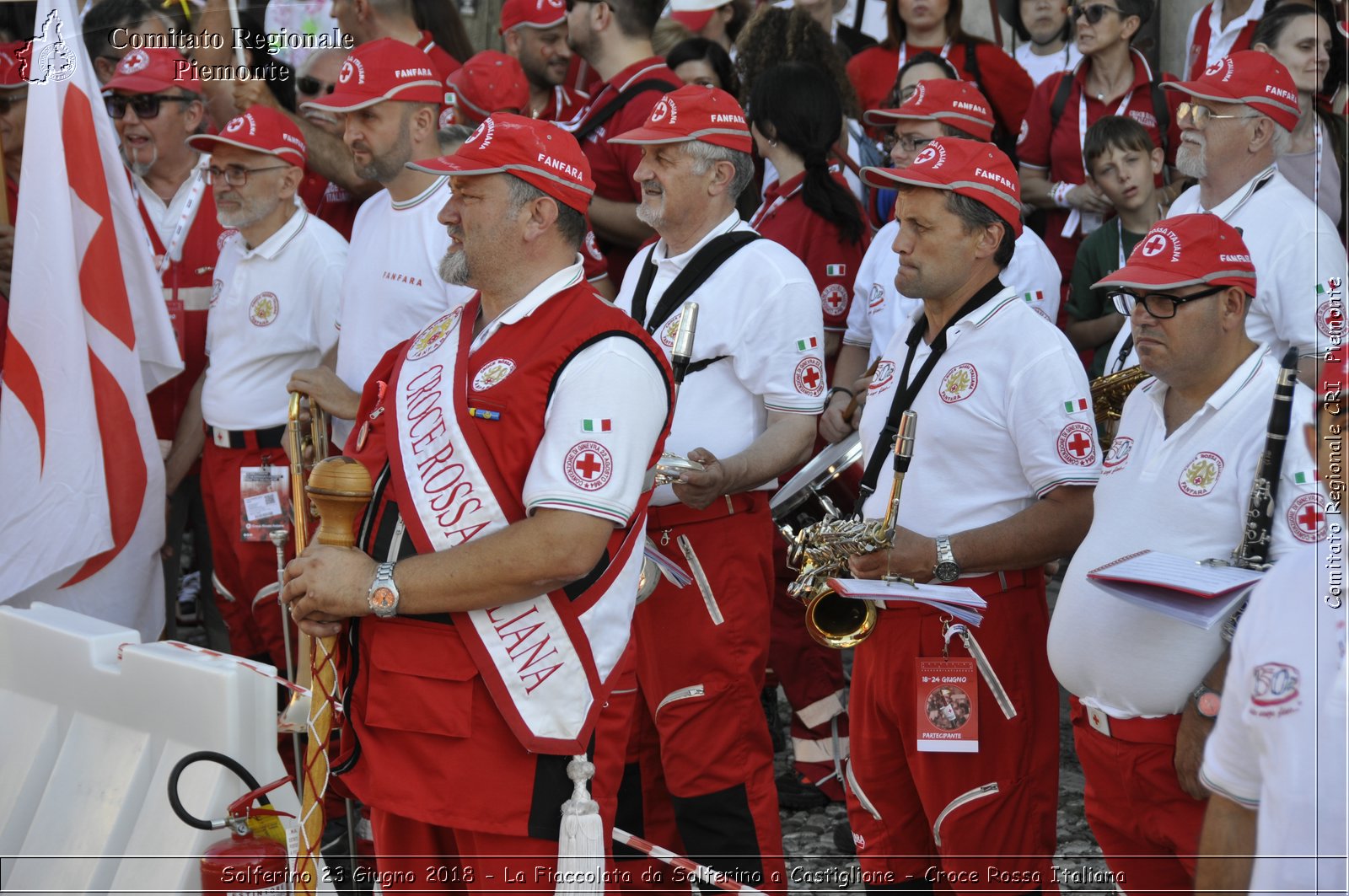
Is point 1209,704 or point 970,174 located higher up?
point 970,174

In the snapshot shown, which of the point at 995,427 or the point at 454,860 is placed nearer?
the point at 454,860

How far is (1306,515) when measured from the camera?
3338mm

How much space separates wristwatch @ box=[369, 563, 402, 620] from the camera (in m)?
3.21

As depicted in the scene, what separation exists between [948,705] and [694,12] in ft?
17.7

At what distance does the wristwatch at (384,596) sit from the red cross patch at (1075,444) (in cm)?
185

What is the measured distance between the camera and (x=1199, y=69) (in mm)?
6996

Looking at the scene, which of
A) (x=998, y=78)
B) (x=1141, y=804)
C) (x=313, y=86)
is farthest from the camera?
(x=313, y=86)

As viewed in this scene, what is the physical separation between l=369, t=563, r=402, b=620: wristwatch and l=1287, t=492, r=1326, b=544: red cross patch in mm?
1985

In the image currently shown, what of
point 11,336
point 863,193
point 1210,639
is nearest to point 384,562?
point 1210,639

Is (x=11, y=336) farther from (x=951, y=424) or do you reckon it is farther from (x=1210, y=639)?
(x=1210, y=639)

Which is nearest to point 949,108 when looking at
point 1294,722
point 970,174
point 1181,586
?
point 970,174

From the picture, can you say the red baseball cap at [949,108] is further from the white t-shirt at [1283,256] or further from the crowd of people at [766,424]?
the white t-shirt at [1283,256]

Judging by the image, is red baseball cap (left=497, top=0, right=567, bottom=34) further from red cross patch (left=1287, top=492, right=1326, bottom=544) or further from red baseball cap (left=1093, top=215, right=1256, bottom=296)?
red cross patch (left=1287, top=492, right=1326, bottom=544)

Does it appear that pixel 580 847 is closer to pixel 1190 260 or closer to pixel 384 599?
pixel 384 599
